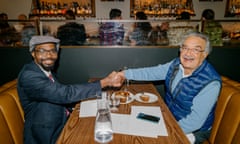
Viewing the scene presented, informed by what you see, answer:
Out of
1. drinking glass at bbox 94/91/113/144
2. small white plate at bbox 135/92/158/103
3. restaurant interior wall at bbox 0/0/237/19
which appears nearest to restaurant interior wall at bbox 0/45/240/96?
small white plate at bbox 135/92/158/103

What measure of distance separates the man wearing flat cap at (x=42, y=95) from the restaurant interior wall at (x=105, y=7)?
13.9 feet

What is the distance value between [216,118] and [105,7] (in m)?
4.70

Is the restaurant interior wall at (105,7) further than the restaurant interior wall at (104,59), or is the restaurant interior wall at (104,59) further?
the restaurant interior wall at (105,7)

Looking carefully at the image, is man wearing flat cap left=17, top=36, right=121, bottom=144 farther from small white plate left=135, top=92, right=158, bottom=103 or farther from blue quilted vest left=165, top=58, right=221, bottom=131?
blue quilted vest left=165, top=58, right=221, bottom=131

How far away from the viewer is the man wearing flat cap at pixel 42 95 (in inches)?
65.9

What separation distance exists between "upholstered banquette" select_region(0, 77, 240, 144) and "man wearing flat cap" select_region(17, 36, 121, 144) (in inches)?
3.9

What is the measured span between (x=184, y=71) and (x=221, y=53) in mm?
1517

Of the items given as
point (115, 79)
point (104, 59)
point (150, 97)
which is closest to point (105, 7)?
point (104, 59)

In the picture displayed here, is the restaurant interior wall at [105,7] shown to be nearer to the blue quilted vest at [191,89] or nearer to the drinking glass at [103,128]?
the blue quilted vest at [191,89]

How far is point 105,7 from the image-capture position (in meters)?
5.83

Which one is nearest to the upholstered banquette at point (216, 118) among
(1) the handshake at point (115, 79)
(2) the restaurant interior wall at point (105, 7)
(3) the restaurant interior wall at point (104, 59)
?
(1) the handshake at point (115, 79)

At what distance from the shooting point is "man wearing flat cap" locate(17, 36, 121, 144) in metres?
1.67

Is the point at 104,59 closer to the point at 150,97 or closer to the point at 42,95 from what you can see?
the point at 150,97

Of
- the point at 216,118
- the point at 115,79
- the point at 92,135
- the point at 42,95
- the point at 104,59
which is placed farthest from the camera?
the point at 104,59
